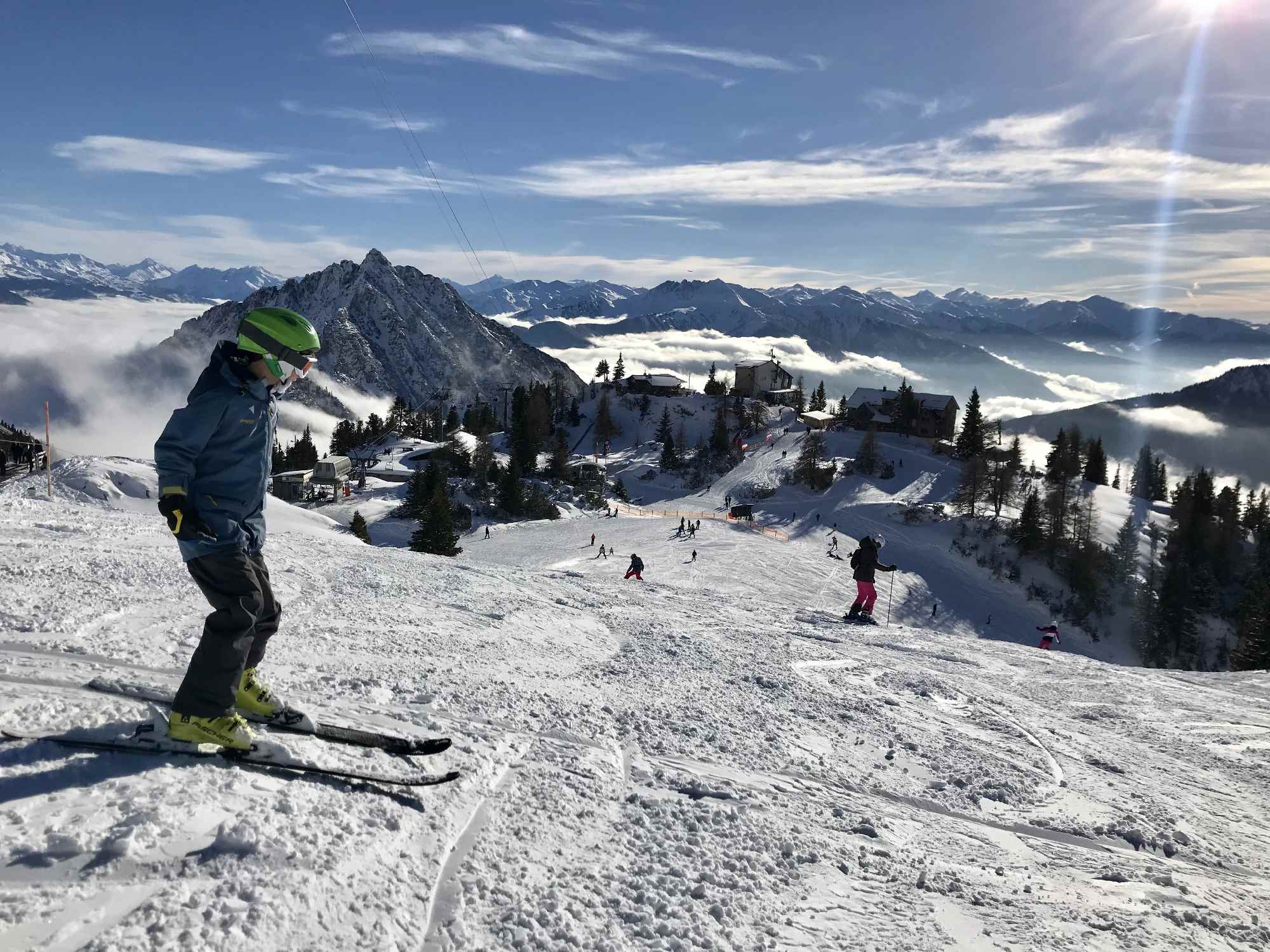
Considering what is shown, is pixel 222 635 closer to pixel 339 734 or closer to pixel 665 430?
pixel 339 734

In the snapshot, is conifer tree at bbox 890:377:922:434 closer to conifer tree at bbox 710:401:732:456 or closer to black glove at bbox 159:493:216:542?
conifer tree at bbox 710:401:732:456

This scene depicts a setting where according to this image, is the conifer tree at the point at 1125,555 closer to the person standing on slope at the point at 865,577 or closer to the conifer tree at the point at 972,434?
the conifer tree at the point at 972,434

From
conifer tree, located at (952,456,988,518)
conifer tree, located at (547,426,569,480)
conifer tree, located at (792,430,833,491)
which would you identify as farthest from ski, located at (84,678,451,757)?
conifer tree, located at (547,426,569,480)

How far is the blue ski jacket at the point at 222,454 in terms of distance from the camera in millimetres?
3896

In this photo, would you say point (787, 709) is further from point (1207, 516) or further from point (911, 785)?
point (1207, 516)

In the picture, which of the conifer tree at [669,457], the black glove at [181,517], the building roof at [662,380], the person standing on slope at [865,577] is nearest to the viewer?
the black glove at [181,517]

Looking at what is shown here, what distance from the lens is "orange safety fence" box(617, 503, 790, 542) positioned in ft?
185

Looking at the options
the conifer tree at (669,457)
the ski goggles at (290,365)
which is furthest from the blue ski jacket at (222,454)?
the conifer tree at (669,457)

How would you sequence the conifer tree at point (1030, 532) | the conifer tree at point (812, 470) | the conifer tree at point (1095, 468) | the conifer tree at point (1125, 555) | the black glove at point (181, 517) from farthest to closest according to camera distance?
the conifer tree at point (1095, 468) → the conifer tree at point (812, 470) → the conifer tree at point (1125, 555) → the conifer tree at point (1030, 532) → the black glove at point (181, 517)

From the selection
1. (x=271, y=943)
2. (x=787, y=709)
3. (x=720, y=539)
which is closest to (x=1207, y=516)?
(x=720, y=539)

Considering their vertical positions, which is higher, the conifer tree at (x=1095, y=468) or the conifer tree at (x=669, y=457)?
the conifer tree at (x=1095, y=468)

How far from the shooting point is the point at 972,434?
3398 inches

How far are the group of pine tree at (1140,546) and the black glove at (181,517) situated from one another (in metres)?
47.2

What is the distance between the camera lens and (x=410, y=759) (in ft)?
14.7
